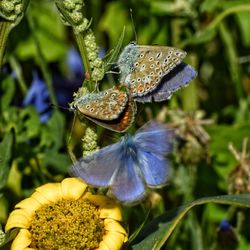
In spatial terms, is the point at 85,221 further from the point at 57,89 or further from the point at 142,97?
the point at 57,89

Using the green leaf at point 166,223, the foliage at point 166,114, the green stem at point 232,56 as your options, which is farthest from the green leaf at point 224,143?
the green leaf at point 166,223

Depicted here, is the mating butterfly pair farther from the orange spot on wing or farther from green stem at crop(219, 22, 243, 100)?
green stem at crop(219, 22, 243, 100)

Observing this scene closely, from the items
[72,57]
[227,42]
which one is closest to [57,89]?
[72,57]

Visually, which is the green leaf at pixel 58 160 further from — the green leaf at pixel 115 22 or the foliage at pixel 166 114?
the green leaf at pixel 115 22

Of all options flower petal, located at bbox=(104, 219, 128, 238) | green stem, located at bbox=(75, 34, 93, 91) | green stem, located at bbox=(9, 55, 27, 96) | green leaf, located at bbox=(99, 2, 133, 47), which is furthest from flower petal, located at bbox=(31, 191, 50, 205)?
green leaf, located at bbox=(99, 2, 133, 47)

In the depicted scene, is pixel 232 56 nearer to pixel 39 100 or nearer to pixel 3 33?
pixel 39 100

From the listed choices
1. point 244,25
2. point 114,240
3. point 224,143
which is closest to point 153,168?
point 114,240

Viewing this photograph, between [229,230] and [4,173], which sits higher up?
[4,173]
